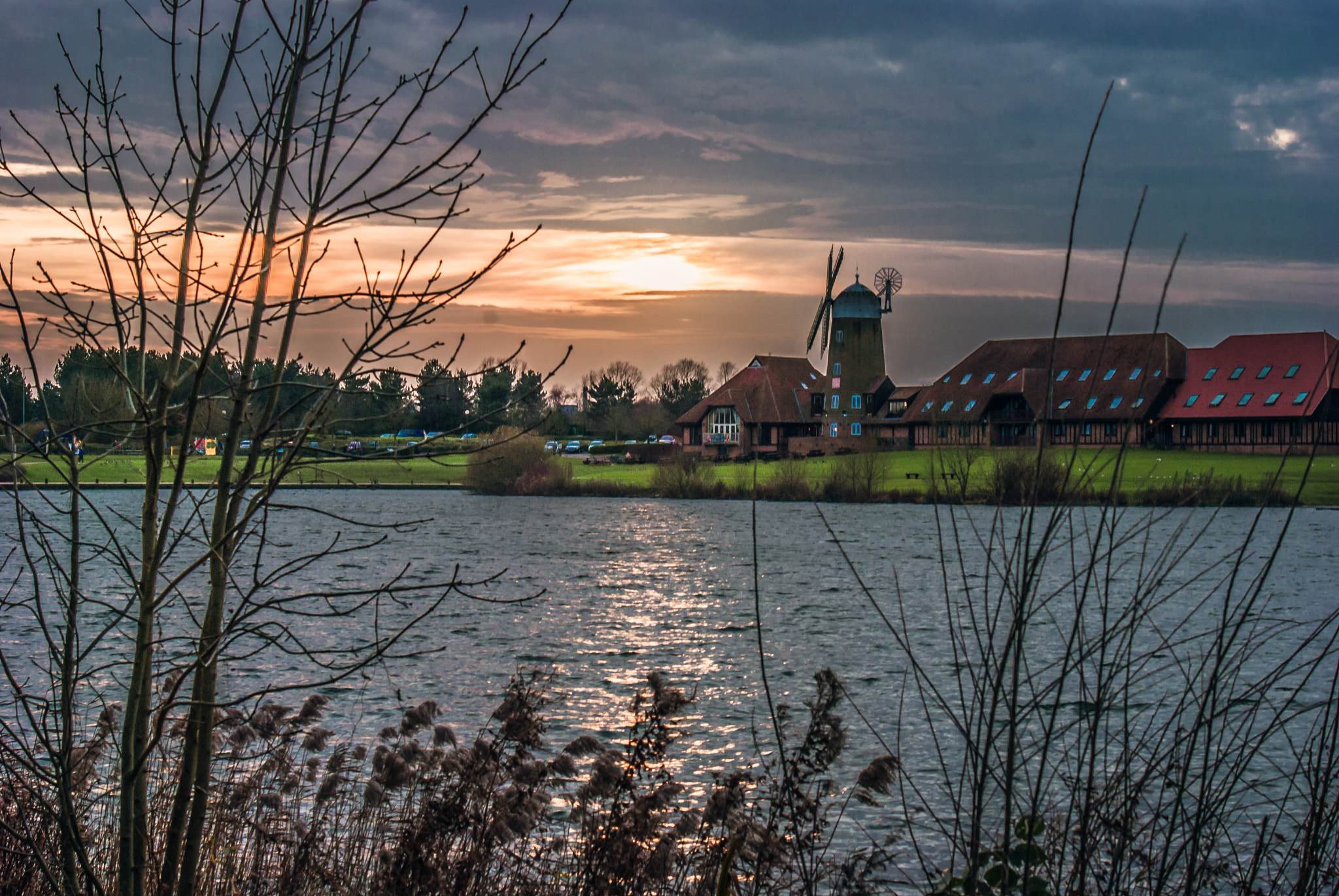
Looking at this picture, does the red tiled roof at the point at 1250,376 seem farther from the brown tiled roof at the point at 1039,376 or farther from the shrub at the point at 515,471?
the shrub at the point at 515,471

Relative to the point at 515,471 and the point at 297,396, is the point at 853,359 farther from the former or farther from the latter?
the point at 297,396

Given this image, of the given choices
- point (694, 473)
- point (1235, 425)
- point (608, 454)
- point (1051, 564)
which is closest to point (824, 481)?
point (694, 473)

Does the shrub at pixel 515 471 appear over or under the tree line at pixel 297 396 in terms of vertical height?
under

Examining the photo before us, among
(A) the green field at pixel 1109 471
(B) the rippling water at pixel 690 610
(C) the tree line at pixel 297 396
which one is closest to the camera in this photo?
(C) the tree line at pixel 297 396

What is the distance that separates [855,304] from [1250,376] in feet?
86.9

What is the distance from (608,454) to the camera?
98.1m

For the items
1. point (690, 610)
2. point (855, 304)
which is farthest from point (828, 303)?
point (690, 610)

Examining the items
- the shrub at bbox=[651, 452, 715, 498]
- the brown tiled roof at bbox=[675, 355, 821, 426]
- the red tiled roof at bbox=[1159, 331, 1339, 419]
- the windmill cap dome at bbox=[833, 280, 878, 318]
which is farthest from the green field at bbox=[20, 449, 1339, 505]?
the windmill cap dome at bbox=[833, 280, 878, 318]

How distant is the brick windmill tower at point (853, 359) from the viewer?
77875mm

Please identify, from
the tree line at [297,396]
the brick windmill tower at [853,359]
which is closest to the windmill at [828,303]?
the brick windmill tower at [853,359]

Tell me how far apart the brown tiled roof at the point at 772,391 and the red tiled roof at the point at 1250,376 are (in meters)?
25.5

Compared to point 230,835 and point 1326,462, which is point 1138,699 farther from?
point 1326,462

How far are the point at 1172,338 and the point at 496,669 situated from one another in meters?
68.8

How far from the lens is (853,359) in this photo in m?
78.6
